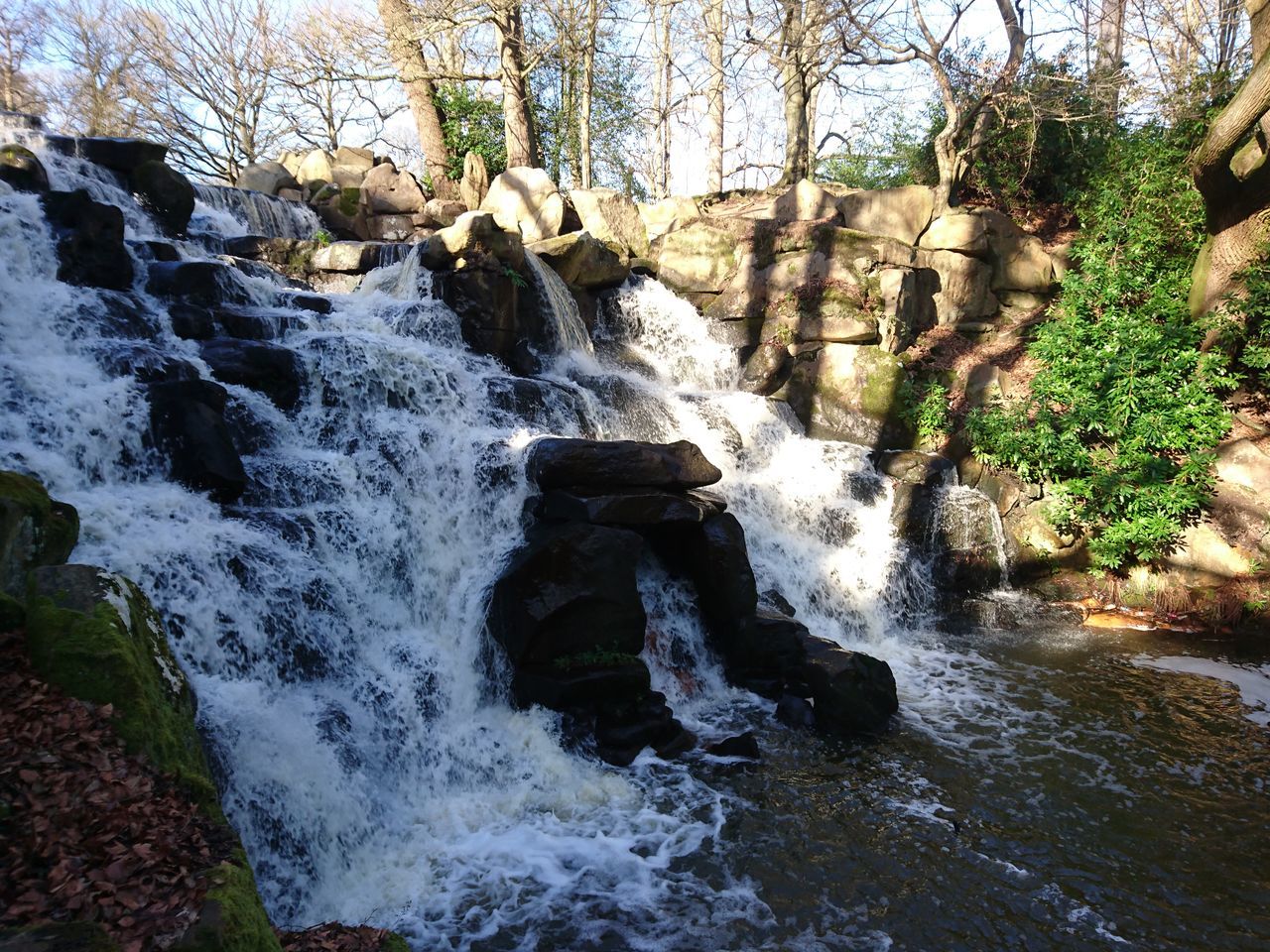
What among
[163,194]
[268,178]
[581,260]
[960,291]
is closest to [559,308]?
[581,260]

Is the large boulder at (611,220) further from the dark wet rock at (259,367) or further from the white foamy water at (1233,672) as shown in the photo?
the white foamy water at (1233,672)

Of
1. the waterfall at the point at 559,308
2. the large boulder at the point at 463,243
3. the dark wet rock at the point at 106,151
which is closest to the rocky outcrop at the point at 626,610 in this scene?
the large boulder at the point at 463,243

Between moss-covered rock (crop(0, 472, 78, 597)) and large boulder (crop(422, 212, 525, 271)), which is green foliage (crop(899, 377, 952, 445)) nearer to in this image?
large boulder (crop(422, 212, 525, 271))

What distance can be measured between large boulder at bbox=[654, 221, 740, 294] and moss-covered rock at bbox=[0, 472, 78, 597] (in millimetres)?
11960

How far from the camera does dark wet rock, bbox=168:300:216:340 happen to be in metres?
9.02

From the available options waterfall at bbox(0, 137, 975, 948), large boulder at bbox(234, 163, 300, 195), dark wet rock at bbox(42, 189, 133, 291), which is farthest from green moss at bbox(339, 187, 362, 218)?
dark wet rock at bbox(42, 189, 133, 291)

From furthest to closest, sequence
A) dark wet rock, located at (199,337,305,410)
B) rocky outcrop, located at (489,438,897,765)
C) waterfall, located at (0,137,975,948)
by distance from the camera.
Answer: dark wet rock, located at (199,337,305,410), rocky outcrop, located at (489,438,897,765), waterfall, located at (0,137,975,948)

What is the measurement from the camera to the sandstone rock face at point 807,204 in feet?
51.4

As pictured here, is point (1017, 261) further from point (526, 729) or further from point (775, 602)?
point (526, 729)

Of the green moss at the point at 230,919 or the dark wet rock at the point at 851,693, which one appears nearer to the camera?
the green moss at the point at 230,919

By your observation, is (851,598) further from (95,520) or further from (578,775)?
(95,520)

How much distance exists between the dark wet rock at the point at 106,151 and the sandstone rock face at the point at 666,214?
944 centimetres

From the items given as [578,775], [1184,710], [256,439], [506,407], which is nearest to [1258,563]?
[1184,710]

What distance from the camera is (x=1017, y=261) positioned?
1495 centimetres
